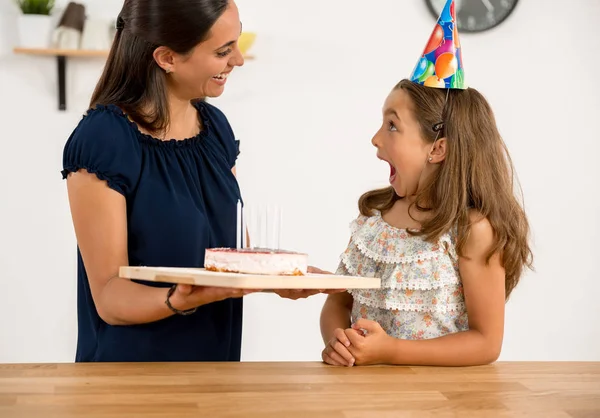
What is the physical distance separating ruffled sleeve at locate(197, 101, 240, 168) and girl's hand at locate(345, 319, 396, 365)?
21.2 inches

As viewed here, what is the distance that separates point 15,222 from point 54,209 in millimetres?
169

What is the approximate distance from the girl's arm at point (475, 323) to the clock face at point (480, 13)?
2.37m

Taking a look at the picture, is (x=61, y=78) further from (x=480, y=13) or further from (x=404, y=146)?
(x=404, y=146)

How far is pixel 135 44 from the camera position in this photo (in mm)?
1771

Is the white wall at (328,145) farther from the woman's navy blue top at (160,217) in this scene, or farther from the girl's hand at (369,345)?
the girl's hand at (369,345)

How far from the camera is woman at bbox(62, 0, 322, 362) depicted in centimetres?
164

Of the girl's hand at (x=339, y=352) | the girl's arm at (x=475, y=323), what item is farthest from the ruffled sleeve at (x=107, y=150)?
the girl's arm at (x=475, y=323)

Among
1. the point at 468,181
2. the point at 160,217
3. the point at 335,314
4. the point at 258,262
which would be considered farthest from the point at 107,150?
the point at 468,181

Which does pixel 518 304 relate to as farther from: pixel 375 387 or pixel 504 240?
pixel 375 387

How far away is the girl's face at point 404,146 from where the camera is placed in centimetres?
187

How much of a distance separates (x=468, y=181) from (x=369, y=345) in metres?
0.46

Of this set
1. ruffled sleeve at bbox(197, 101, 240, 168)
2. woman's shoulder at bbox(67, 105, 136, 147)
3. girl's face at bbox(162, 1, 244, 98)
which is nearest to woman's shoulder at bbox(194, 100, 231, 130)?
ruffled sleeve at bbox(197, 101, 240, 168)

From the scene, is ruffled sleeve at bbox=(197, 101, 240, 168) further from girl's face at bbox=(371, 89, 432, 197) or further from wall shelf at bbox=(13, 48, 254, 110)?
wall shelf at bbox=(13, 48, 254, 110)

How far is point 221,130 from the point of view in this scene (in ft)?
6.37
